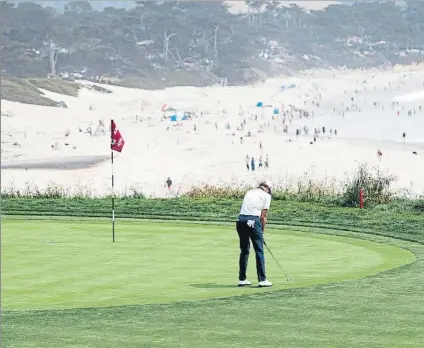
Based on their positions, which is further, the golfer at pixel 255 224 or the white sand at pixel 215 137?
the white sand at pixel 215 137

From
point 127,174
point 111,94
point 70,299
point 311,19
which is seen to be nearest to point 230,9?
point 311,19

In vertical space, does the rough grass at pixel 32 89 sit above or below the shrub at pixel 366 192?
above

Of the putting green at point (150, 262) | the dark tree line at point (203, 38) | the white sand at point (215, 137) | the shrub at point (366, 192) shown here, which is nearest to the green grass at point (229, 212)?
the shrub at point (366, 192)

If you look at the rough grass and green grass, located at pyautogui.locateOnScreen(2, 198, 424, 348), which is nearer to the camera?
green grass, located at pyautogui.locateOnScreen(2, 198, 424, 348)

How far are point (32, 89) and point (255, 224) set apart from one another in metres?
90.4

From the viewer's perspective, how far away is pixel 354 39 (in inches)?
6934

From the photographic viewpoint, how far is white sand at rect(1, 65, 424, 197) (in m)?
54.7

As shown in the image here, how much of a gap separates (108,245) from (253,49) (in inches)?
5693

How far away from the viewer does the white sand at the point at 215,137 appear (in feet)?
180

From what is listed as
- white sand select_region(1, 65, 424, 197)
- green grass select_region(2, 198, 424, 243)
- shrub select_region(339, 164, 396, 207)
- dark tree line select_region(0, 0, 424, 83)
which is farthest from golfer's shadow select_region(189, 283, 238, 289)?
dark tree line select_region(0, 0, 424, 83)

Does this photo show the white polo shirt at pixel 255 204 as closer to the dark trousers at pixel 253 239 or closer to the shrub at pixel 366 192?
the dark trousers at pixel 253 239

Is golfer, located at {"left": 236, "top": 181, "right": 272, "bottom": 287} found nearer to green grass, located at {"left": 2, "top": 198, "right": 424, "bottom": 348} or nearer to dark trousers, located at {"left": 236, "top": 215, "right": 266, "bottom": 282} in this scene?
dark trousers, located at {"left": 236, "top": 215, "right": 266, "bottom": 282}

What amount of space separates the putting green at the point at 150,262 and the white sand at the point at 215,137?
17.5 meters

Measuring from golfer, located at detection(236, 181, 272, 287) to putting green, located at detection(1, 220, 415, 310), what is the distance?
0.67 feet
